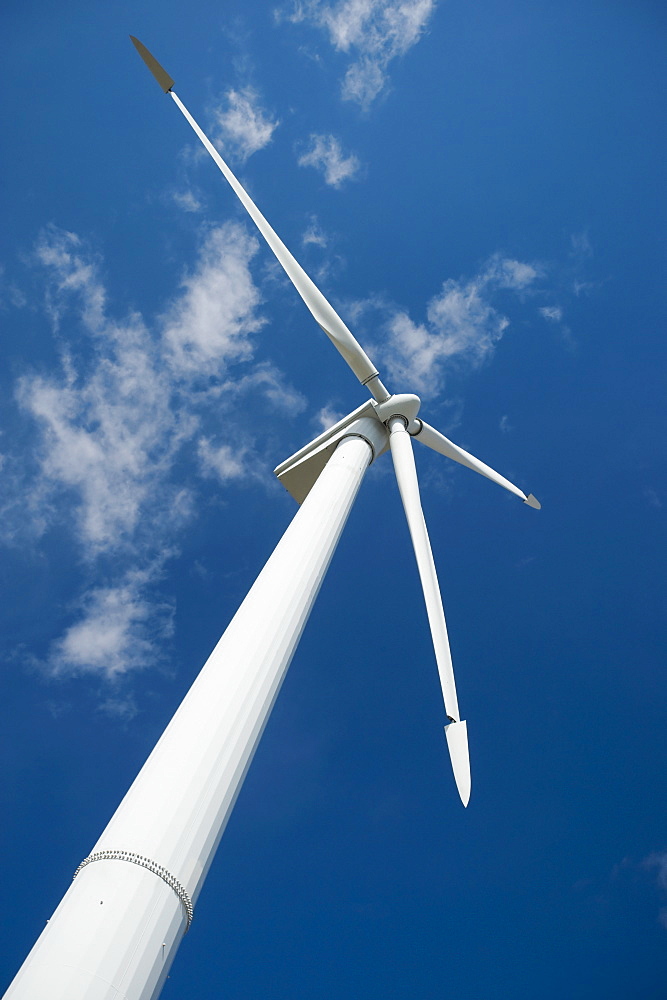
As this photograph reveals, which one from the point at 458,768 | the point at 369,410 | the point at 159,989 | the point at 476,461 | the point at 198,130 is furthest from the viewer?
the point at 476,461

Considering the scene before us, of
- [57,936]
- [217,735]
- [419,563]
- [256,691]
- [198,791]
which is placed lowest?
[57,936]

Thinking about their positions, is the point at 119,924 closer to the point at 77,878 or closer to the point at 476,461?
the point at 77,878

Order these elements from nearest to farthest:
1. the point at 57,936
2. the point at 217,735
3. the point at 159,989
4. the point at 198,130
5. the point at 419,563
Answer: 1. the point at 57,936
2. the point at 159,989
3. the point at 217,735
4. the point at 419,563
5. the point at 198,130

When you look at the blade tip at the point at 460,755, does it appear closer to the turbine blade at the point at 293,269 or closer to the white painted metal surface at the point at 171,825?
the white painted metal surface at the point at 171,825

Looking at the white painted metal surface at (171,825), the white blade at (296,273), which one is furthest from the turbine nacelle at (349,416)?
the white painted metal surface at (171,825)

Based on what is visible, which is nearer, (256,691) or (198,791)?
(198,791)

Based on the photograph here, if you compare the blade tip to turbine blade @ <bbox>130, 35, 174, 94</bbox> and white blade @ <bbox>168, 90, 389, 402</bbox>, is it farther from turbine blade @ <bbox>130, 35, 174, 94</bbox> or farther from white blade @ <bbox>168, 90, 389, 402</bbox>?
turbine blade @ <bbox>130, 35, 174, 94</bbox>

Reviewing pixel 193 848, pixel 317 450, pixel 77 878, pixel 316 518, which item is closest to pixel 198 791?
pixel 193 848
